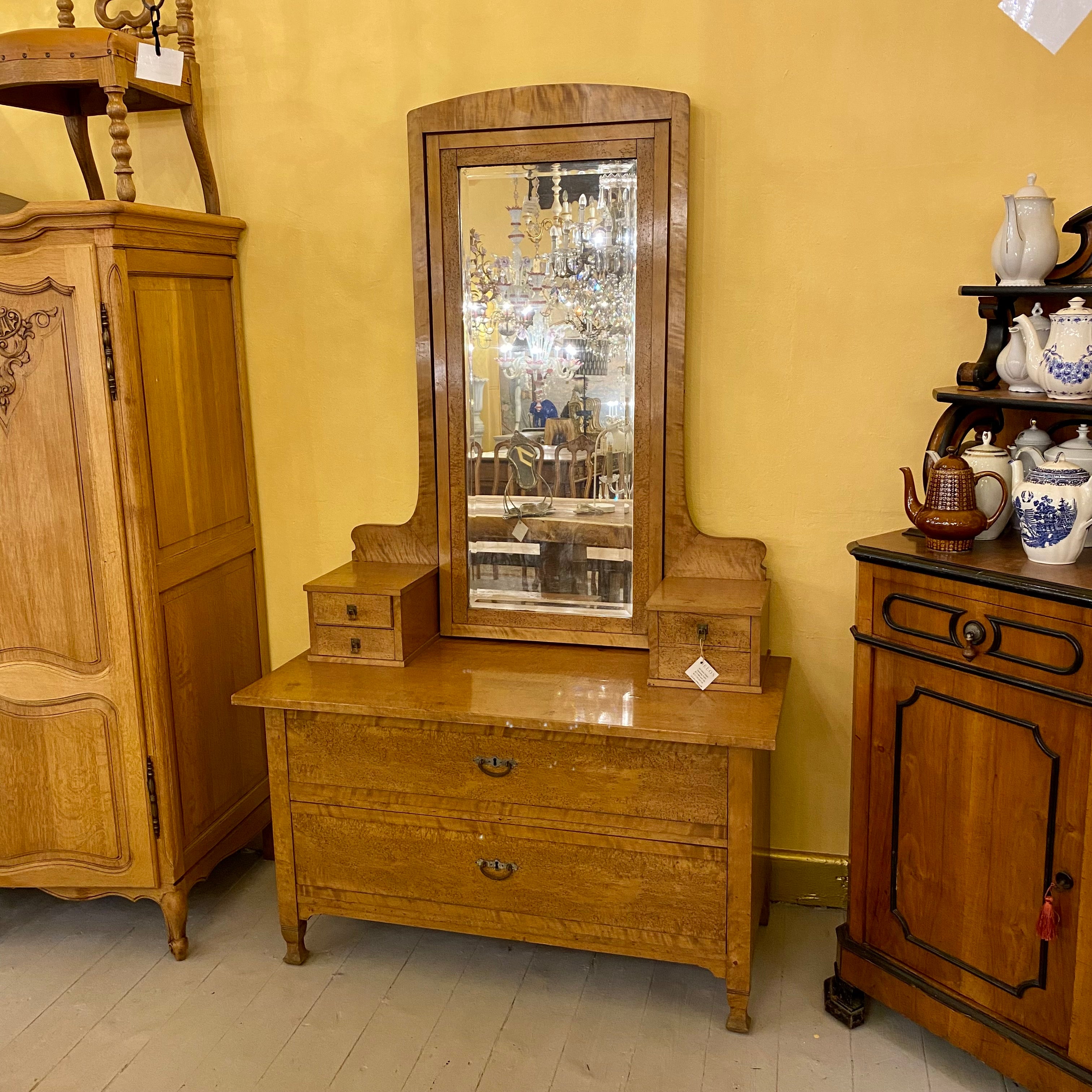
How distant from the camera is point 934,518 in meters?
2.01

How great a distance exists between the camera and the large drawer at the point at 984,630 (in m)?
1.78

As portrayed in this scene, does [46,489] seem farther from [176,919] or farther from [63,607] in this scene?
[176,919]

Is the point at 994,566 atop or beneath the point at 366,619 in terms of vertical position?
atop

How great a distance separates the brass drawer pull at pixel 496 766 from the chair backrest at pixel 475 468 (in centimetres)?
68

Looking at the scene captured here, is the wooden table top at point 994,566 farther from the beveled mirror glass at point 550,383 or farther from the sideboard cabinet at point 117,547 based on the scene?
the sideboard cabinet at point 117,547

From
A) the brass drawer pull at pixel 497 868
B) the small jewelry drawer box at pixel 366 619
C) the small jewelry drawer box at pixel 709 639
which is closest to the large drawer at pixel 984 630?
the small jewelry drawer box at pixel 709 639

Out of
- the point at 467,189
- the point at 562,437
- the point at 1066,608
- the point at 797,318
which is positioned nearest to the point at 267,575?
the point at 562,437

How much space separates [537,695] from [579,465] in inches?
22.7

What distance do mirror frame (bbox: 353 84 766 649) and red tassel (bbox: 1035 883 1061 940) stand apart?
0.94 m

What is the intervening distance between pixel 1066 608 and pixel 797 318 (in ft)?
3.18

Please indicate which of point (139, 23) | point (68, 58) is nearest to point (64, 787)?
point (68, 58)

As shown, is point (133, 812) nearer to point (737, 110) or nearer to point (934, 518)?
point (934, 518)

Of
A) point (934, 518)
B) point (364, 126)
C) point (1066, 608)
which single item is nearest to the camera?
point (1066, 608)

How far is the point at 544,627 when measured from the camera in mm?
2635
